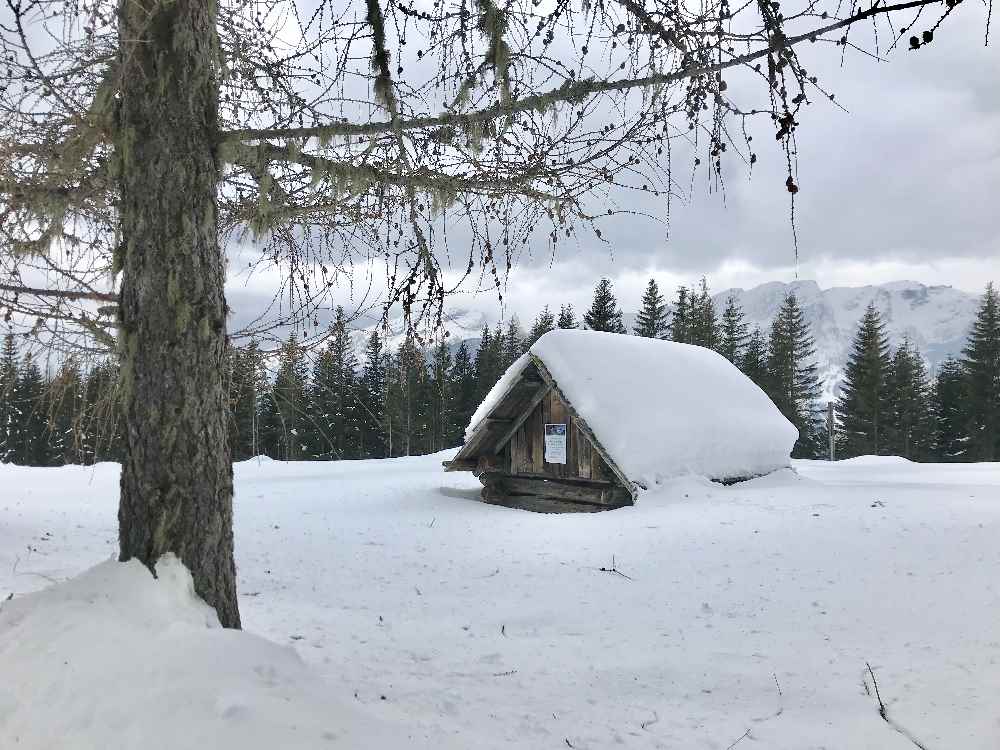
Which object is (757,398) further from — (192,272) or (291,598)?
(192,272)

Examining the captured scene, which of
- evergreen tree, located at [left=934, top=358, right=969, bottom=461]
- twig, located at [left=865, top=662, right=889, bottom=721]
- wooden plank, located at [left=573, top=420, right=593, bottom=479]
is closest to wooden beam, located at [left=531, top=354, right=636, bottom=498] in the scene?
wooden plank, located at [left=573, top=420, right=593, bottom=479]

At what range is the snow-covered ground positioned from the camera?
2.67 metres

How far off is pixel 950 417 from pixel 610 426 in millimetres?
40010

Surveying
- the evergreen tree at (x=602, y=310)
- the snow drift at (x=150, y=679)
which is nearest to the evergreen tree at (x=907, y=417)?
the evergreen tree at (x=602, y=310)

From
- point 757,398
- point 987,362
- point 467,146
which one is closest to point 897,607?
point 467,146

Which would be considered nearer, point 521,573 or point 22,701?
point 22,701

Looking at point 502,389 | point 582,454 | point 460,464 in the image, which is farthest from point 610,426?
point 460,464

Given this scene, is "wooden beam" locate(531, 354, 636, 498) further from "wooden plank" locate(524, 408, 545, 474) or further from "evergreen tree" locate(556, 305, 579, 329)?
"evergreen tree" locate(556, 305, 579, 329)

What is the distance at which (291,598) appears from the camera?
21.1 ft

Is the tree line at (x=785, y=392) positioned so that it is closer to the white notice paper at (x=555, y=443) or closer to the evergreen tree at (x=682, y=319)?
the evergreen tree at (x=682, y=319)

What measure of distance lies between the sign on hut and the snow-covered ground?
2.86ft

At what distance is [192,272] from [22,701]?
7.14 feet

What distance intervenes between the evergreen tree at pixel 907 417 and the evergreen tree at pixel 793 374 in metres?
4.63

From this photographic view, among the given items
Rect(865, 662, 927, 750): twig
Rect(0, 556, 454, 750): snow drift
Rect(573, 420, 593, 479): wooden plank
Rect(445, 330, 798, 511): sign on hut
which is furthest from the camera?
Rect(573, 420, 593, 479): wooden plank
